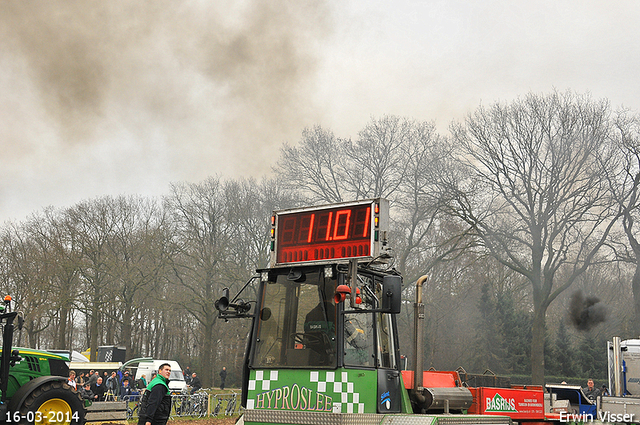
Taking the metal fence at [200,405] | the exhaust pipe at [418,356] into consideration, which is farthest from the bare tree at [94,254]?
the exhaust pipe at [418,356]

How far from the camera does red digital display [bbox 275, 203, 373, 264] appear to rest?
6.71 metres

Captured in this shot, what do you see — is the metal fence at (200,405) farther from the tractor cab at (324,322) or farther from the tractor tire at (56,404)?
the tractor cab at (324,322)

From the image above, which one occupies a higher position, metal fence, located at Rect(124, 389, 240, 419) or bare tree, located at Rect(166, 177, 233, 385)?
bare tree, located at Rect(166, 177, 233, 385)

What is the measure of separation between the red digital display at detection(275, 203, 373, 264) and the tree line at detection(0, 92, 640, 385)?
22218mm

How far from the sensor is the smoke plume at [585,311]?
3388cm

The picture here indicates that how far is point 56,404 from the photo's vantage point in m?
12.2

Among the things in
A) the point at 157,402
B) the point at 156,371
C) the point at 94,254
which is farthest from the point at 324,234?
the point at 94,254

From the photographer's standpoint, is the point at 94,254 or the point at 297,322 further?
the point at 94,254

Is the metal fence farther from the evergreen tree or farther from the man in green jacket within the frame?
the evergreen tree

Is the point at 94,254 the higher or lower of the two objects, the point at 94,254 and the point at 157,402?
the higher

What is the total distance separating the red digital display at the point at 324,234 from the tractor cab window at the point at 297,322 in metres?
0.24

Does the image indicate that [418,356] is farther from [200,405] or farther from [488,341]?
[488,341]

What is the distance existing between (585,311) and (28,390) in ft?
98.1

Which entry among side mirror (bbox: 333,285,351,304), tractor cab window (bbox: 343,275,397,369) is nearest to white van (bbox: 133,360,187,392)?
tractor cab window (bbox: 343,275,397,369)
